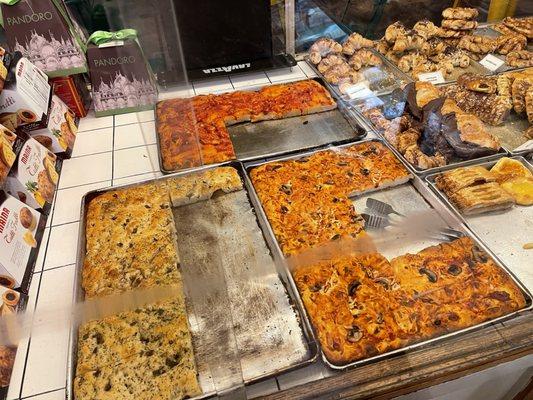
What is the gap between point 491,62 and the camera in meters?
3.43

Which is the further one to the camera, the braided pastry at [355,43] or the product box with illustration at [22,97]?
the braided pastry at [355,43]

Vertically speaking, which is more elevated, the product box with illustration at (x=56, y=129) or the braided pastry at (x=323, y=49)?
the braided pastry at (x=323, y=49)

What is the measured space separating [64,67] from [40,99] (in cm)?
46

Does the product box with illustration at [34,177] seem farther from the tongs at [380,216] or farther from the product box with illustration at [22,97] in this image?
the tongs at [380,216]

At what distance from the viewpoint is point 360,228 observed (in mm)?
2020

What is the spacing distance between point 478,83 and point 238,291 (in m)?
2.41

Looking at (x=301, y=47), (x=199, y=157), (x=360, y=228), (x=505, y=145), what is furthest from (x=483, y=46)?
(x=199, y=157)

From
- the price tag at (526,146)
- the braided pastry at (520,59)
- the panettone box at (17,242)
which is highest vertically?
the braided pastry at (520,59)

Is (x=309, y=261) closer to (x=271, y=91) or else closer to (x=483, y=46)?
(x=271, y=91)

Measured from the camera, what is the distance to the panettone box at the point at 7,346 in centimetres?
150

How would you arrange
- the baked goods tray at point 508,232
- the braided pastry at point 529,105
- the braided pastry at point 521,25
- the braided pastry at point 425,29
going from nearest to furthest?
the baked goods tray at point 508,232 < the braided pastry at point 529,105 < the braided pastry at point 425,29 < the braided pastry at point 521,25

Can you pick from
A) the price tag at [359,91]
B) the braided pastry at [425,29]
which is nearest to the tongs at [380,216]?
the price tag at [359,91]

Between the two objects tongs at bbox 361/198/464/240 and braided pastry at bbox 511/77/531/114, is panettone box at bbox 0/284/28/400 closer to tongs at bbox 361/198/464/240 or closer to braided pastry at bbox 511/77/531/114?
tongs at bbox 361/198/464/240

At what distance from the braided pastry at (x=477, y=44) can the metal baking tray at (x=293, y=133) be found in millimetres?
1482
